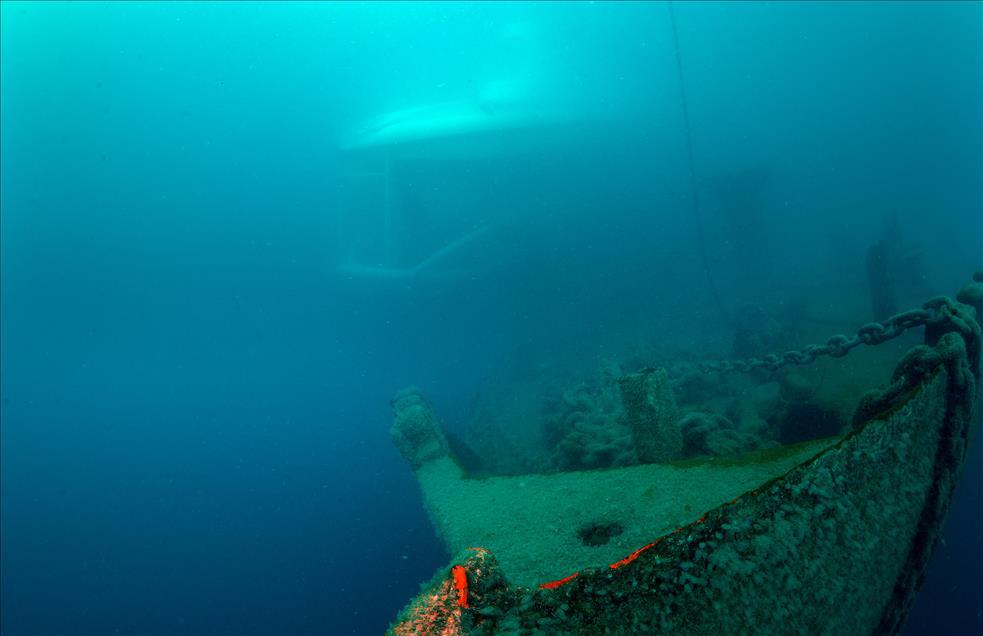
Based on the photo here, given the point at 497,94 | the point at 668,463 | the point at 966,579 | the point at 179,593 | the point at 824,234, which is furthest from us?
the point at 824,234

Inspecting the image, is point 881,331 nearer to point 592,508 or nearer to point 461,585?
point 592,508

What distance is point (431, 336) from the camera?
26.3m

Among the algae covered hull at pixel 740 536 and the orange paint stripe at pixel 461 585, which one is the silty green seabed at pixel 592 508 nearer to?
the algae covered hull at pixel 740 536

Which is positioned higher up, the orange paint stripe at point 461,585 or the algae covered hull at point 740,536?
the orange paint stripe at point 461,585

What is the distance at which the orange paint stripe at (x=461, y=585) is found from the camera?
1.42 metres

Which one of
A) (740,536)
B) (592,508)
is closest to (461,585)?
(740,536)

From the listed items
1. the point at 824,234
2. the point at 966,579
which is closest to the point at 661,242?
the point at 824,234

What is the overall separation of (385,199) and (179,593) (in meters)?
14.7

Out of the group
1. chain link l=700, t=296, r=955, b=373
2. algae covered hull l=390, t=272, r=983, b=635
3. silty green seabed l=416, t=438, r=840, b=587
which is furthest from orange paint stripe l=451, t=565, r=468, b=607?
chain link l=700, t=296, r=955, b=373

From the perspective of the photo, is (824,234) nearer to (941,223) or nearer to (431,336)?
(941,223)

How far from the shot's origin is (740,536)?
152cm

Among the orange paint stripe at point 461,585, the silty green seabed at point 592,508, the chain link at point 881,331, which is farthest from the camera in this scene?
the chain link at point 881,331

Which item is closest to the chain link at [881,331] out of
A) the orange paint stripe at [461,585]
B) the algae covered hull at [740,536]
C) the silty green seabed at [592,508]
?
the algae covered hull at [740,536]

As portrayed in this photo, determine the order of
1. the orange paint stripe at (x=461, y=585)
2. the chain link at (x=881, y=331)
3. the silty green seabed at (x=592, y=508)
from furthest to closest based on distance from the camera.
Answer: the chain link at (x=881, y=331) → the silty green seabed at (x=592, y=508) → the orange paint stripe at (x=461, y=585)
